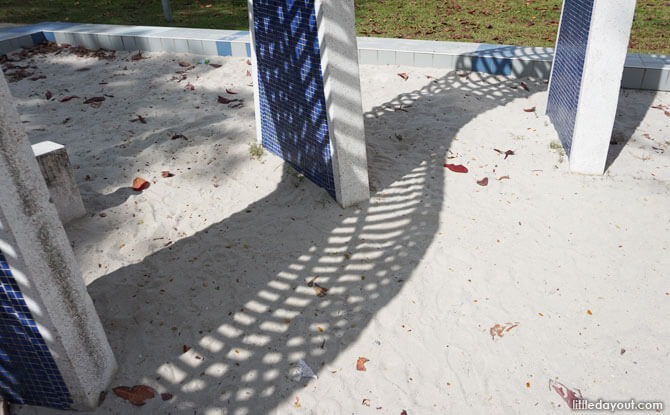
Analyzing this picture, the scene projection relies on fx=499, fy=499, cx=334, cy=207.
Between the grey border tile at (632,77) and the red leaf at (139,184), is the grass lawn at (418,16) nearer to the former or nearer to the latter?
the grey border tile at (632,77)

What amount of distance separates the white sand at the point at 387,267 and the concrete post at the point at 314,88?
0.95 ft

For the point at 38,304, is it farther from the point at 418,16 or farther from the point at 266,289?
the point at 418,16

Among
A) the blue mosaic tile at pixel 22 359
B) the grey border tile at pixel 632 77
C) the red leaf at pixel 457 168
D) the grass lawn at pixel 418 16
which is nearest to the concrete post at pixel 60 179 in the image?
Result: the blue mosaic tile at pixel 22 359

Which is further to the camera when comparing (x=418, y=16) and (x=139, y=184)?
(x=418, y=16)

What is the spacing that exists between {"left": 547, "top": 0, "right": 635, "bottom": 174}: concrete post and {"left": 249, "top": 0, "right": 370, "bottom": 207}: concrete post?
2.00 m

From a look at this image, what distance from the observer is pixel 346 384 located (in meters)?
2.90

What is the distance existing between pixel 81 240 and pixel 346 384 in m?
2.49

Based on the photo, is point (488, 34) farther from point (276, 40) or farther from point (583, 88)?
point (276, 40)

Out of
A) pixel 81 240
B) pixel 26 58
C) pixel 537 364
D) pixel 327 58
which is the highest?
pixel 327 58

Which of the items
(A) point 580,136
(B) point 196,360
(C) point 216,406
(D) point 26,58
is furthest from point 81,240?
(D) point 26,58

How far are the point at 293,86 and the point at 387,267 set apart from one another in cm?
181

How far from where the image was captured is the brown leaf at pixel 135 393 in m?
2.80

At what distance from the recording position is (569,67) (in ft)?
16.0

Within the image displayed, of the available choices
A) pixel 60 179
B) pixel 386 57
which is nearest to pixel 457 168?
pixel 386 57
